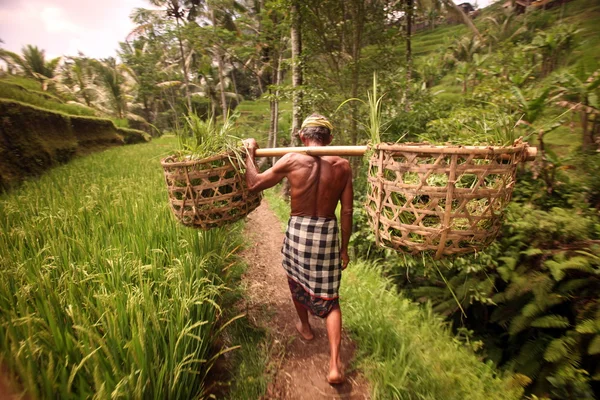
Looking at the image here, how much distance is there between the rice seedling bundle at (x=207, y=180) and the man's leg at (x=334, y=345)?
98 cm

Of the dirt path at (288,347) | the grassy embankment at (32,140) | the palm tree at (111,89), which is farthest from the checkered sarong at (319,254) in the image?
the palm tree at (111,89)

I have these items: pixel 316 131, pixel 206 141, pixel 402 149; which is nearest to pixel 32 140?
pixel 206 141

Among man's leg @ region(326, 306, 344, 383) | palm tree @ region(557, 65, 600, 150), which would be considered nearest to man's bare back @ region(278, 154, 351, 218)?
man's leg @ region(326, 306, 344, 383)

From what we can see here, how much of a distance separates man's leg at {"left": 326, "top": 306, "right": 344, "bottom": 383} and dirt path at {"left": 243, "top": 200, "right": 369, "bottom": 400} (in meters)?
0.13

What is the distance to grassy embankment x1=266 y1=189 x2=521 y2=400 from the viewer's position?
181cm

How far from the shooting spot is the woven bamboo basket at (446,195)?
3.65 ft

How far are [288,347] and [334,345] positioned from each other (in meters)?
0.51

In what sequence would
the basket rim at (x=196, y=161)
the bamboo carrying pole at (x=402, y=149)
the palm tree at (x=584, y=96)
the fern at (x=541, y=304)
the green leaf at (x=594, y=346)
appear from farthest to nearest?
the palm tree at (x=584, y=96) → the fern at (x=541, y=304) → the green leaf at (x=594, y=346) → the basket rim at (x=196, y=161) → the bamboo carrying pole at (x=402, y=149)

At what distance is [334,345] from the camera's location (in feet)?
5.96

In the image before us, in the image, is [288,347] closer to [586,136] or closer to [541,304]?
[541,304]

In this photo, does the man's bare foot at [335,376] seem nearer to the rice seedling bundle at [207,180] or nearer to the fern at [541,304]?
the rice seedling bundle at [207,180]

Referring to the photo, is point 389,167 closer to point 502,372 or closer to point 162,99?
point 502,372

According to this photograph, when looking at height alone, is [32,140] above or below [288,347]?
above

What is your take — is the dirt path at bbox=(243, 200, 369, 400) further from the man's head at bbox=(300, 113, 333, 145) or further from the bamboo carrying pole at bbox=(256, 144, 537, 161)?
the man's head at bbox=(300, 113, 333, 145)
